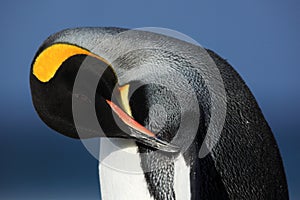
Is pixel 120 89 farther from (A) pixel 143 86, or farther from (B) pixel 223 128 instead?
(B) pixel 223 128

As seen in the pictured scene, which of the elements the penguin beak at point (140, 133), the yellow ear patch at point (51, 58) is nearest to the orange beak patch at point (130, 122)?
the penguin beak at point (140, 133)

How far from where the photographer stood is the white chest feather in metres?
0.99

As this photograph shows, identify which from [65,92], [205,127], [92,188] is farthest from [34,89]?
[92,188]

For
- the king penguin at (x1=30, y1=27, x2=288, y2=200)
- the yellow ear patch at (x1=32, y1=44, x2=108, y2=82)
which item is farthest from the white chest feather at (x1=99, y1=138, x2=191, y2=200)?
the yellow ear patch at (x1=32, y1=44, x2=108, y2=82)

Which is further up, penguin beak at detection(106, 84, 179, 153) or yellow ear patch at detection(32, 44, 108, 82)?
yellow ear patch at detection(32, 44, 108, 82)

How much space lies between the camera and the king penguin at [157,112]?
0.90 metres

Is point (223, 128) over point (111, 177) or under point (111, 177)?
over

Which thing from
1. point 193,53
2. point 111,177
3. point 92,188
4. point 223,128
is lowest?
point 92,188

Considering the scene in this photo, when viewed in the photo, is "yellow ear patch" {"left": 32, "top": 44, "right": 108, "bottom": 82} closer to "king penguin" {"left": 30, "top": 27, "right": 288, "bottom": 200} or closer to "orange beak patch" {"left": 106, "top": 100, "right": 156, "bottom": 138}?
"king penguin" {"left": 30, "top": 27, "right": 288, "bottom": 200}

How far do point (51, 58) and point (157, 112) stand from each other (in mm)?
182

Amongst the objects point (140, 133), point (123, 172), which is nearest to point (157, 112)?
point (140, 133)

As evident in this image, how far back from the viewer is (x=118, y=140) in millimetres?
1011

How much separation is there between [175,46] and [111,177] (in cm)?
26

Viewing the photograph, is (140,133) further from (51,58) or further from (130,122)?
(51,58)
